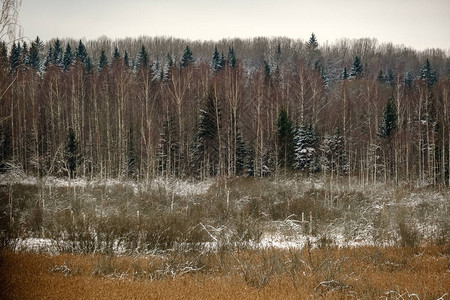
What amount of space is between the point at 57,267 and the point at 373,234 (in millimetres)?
12092

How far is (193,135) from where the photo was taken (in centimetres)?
4256

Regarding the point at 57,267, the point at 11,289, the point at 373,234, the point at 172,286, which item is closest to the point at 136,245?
the point at 57,267

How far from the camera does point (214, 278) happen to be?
9.67 meters

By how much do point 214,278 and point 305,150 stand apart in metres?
31.6

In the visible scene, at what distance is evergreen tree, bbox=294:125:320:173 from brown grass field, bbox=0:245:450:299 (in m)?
27.6

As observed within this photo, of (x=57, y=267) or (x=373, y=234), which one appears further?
(x=373, y=234)

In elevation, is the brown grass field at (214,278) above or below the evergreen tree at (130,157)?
below

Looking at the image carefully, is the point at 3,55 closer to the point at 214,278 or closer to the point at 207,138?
the point at 214,278

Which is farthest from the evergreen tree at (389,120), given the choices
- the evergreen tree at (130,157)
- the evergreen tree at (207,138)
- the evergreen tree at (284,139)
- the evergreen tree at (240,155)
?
the evergreen tree at (130,157)

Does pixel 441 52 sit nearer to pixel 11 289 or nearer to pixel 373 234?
pixel 373 234

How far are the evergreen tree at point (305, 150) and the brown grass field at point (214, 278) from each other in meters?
27.6

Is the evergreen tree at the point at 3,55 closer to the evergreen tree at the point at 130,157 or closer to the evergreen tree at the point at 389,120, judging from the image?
the evergreen tree at the point at 130,157

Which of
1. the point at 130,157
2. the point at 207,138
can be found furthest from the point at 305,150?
the point at 130,157

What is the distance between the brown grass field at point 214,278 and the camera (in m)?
7.71
